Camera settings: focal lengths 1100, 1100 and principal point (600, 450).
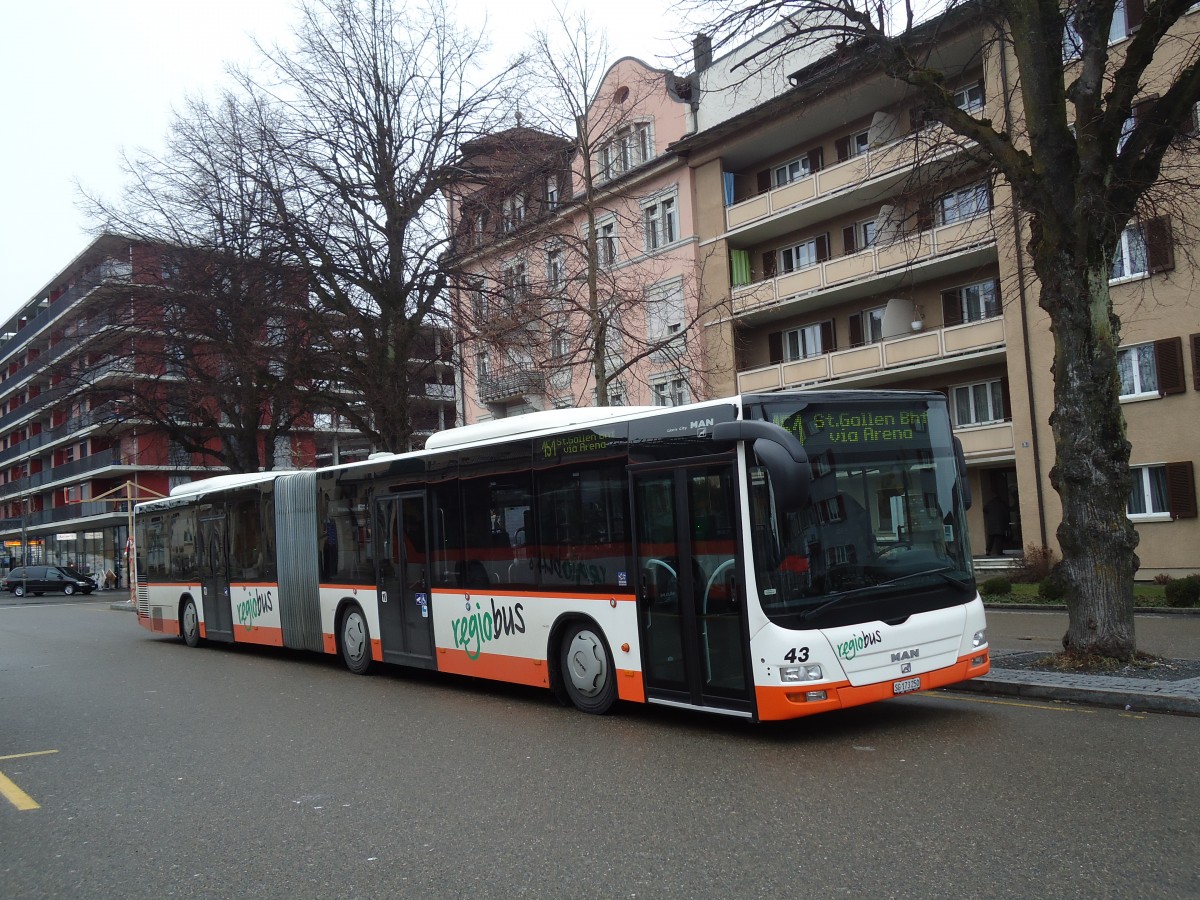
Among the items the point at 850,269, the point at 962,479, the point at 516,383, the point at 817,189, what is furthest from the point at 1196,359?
the point at 962,479

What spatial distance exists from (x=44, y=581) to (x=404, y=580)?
51727 mm

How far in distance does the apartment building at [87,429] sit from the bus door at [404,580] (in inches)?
685

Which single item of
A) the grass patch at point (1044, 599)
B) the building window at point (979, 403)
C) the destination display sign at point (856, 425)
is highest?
the building window at point (979, 403)

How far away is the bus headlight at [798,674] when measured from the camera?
8211 millimetres

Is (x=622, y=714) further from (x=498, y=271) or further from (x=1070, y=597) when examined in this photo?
(x=498, y=271)

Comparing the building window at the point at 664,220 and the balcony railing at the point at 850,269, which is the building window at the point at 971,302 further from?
the building window at the point at 664,220

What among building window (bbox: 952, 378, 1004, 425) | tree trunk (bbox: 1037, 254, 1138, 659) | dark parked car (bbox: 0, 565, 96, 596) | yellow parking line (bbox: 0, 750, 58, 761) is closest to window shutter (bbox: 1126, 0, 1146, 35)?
building window (bbox: 952, 378, 1004, 425)

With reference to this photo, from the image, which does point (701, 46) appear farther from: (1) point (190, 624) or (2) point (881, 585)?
(1) point (190, 624)

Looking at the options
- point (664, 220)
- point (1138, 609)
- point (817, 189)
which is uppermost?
point (664, 220)

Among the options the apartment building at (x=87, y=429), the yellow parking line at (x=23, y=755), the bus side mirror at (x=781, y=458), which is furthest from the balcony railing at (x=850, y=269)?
the yellow parking line at (x=23, y=755)

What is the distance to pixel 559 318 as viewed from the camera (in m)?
21.3

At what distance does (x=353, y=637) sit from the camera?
586 inches

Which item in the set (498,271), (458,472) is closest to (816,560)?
(458,472)

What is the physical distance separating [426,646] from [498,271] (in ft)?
41.4
